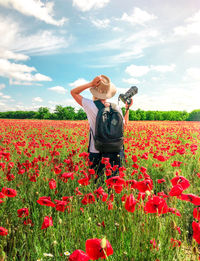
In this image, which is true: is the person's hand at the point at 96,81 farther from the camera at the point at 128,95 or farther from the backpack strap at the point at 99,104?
the camera at the point at 128,95

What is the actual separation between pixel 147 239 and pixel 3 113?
66.8 meters

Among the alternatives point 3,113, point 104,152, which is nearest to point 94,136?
point 104,152

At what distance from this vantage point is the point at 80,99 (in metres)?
2.84

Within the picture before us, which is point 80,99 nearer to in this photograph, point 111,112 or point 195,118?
point 111,112

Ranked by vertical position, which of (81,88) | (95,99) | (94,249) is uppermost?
(81,88)

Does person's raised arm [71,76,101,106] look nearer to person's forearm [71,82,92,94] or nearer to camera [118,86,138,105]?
person's forearm [71,82,92,94]

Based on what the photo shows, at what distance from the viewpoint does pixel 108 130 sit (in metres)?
2.66

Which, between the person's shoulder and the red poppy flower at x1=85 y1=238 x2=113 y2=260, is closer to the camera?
the red poppy flower at x1=85 y1=238 x2=113 y2=260

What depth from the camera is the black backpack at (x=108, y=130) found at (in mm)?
2619

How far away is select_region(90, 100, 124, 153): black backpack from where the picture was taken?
2.62 metres

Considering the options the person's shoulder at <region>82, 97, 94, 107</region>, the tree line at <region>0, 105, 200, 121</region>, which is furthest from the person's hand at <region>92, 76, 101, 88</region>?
the tree line at <region>0, 105, 200, 121</region>

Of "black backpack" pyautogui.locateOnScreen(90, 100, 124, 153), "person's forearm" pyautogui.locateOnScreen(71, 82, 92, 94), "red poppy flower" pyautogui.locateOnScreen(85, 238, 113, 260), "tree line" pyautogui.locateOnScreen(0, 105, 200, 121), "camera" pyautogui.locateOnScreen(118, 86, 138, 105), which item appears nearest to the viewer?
"red poppy flower" pyautogui.locateOnScreen(85, 238, 113, 260)

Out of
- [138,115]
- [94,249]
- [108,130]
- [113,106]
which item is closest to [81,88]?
[113,106]

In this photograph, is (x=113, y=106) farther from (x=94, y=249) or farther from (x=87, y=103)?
(x=94, y=249)
